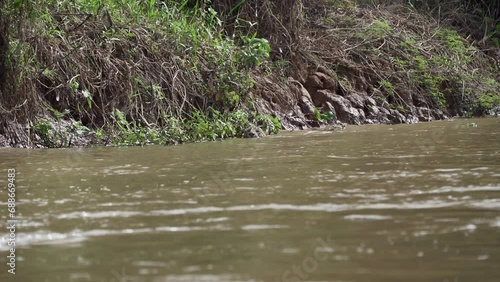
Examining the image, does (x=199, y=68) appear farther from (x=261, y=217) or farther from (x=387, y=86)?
(x=261, y=217)

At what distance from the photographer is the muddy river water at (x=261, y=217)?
2.29 m

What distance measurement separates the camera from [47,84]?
24.3 ft

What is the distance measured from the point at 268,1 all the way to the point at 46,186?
6096mm

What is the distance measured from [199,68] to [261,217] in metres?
5.32

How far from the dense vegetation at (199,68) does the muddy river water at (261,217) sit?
1.62 meters

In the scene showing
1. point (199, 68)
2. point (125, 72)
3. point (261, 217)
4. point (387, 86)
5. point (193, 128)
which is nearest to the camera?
point (261, 217)

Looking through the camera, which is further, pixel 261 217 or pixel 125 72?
pixel 125 72

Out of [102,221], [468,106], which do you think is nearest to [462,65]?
[468,106]

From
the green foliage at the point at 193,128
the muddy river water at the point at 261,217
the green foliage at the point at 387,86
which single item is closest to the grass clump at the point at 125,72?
the green foliage at the point at 193,128

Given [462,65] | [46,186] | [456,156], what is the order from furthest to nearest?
[462,65]
[456,156]
[46,186]

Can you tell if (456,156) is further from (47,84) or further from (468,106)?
(468,106)

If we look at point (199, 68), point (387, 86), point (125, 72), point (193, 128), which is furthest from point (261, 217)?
point (387, 86)

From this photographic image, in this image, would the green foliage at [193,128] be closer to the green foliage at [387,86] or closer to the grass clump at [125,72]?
the grass clump at [125,72]

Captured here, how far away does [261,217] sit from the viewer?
3.05 metres
